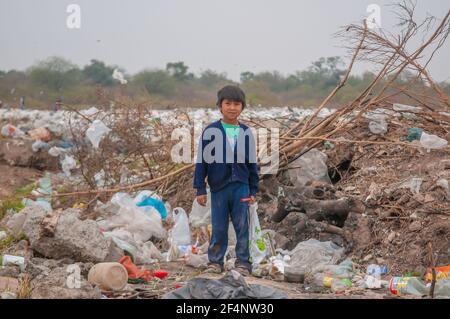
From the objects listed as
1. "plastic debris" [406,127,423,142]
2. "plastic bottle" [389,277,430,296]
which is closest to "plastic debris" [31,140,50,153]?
"plastic debris" [406,127,423,142]

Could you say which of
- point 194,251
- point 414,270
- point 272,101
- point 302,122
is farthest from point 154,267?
point 272,101

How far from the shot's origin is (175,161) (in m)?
6.59

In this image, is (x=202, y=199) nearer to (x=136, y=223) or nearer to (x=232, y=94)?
(x=232, y=94)

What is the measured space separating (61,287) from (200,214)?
1.49 metres

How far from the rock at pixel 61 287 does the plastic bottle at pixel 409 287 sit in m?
1.74

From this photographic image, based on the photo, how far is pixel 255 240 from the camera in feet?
16.1

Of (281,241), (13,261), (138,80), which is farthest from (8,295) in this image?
(138,80)

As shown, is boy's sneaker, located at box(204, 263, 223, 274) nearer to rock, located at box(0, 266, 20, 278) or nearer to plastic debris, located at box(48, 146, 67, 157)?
rock, located at box(0, 266, 20, 278)

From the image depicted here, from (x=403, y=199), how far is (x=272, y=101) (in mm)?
16361

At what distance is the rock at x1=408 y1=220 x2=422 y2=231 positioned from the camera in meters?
4.96

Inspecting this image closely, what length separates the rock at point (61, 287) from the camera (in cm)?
358

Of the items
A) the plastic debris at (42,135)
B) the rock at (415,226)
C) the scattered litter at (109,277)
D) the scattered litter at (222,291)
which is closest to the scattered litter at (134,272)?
the scattered litter at (109,277)

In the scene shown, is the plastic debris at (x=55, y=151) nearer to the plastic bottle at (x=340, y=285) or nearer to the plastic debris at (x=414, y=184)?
the plastic debris at (x=414, y=184)
